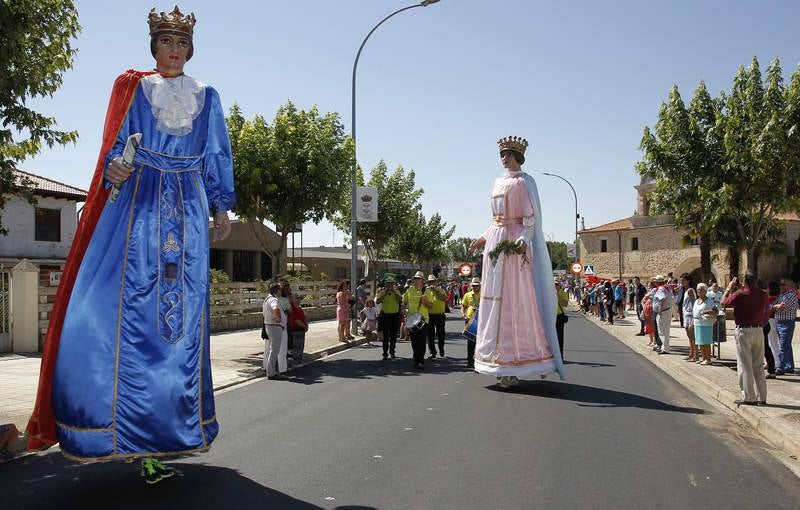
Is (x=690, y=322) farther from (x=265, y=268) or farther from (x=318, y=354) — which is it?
(x=265, y=268)

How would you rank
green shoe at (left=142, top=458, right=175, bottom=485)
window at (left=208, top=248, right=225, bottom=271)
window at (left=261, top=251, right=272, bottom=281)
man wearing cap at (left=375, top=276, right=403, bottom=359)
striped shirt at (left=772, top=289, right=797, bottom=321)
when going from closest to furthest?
green shoe at (left=142, top=458, right=175, bottom=485), striped shirt at (left=772, top=289, right=797, bottom=321), man wearing cap at (left=375, top=276, right=403, bottom=359), window at (left=208, top=248, right=225, bottom=271), window at (left=261, top=251, right=272, bottom=281)

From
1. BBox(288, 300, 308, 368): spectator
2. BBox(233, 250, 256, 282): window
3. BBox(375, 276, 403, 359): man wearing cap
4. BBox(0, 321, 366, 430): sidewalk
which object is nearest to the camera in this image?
BBox(0, 321, 366, 430): sidewalk

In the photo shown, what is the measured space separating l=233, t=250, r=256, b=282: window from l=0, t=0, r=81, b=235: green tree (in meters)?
36.9

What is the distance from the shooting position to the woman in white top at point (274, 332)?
11.9 m

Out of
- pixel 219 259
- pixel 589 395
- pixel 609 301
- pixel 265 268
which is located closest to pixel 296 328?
pixel 589 395

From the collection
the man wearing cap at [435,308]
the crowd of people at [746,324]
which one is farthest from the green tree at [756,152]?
the man wearing cap at [435,308]

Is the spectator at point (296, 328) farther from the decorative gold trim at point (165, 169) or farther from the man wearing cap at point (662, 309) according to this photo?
the decorative gold trim at point (165, 169)

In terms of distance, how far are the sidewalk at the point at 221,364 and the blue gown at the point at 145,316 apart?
3.26 meters

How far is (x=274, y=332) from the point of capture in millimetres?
11938

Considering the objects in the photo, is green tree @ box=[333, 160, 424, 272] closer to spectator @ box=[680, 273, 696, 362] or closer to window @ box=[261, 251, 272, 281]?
window @ box=[261, 251, 272, 281]

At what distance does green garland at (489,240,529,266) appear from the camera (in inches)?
389

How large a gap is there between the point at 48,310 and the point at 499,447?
1118cm

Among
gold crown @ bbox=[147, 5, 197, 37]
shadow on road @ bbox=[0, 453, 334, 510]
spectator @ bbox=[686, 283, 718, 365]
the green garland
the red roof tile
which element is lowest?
shadow on road @ bbox=[0, 453, 334, 510]

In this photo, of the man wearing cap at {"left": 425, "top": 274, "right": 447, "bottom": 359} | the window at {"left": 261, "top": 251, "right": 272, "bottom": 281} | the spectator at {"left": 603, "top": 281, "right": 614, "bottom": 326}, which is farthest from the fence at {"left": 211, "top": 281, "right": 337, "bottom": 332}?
the window at {"left": 261, "top": 251, "right": 272, "bottom": 281}
